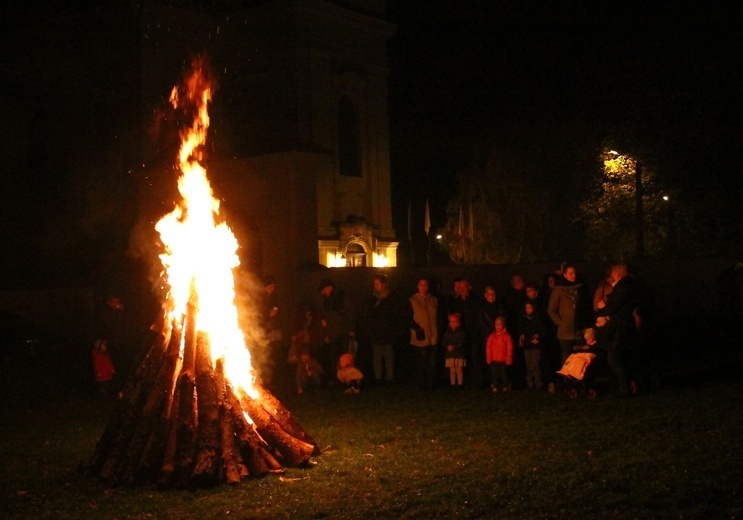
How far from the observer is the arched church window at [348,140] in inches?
1345

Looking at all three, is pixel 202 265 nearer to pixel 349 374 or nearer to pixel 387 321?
pixel 349 374

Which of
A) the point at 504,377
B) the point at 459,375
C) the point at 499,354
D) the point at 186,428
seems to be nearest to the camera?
the point at 186,428

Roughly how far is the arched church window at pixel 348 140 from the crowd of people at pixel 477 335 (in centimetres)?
1878

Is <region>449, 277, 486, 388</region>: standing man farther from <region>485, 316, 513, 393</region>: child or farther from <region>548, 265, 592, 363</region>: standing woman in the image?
<region>548, 265, 592, 363</region>: standing woman

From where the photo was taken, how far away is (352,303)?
627 inches

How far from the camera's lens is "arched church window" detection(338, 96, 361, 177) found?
34156 millimetres

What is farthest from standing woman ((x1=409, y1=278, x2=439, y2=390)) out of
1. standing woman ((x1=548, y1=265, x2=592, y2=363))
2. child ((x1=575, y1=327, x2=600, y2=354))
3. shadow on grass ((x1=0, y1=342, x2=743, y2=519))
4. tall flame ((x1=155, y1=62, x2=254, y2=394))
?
tall flame ((x1=155, y1=62, x2=254, y2=394))

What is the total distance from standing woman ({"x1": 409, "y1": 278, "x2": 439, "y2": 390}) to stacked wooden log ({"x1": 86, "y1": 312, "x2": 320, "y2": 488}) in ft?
16.8

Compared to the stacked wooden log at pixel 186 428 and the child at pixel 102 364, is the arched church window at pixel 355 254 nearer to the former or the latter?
the child at pixel 102 364

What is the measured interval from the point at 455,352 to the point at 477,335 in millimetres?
454

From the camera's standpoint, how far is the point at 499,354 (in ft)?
45.1

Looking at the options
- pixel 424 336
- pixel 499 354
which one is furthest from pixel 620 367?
pixel 424 336

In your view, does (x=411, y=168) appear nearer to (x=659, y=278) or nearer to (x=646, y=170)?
(x=646, y=170)

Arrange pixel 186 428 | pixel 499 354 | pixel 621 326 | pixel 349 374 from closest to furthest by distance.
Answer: pixel 186 428, pixel 621 326, pixel 499 354, pixel 349 374
